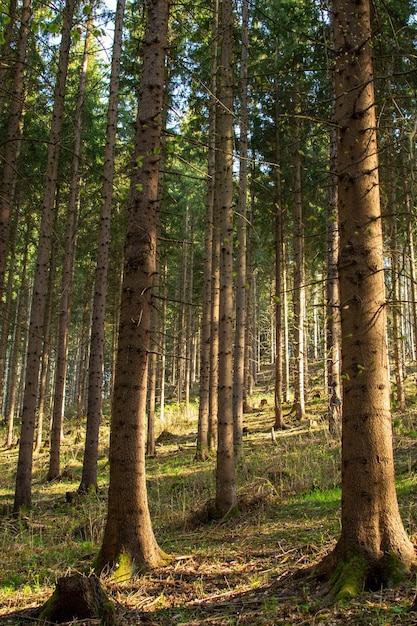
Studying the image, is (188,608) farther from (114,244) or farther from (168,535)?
(114,244)

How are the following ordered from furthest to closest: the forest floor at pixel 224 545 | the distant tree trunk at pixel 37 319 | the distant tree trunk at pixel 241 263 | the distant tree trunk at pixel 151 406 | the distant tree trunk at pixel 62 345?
the distant tree trunk at pixel 151 406 < the distant tree trunk at pixel 62 345 < the distant tree trunk at pixel 241 263 < the distant tree trunk at pixel 37 319 < the forest floor at pixel 224 545

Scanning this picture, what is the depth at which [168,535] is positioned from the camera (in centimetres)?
699

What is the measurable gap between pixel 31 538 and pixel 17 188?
13032 millimetres

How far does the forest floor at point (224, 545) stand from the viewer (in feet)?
12.2

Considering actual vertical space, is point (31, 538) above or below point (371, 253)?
below

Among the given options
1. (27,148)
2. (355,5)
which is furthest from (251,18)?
(355,5)

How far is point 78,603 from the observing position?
3.89m

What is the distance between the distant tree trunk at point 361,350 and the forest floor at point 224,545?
0.90 feet

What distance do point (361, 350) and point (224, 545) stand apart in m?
3.31

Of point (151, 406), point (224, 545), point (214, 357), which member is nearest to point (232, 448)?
point (224, 545)

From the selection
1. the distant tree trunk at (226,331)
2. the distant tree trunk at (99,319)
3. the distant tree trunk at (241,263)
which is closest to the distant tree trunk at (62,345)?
the distant tree trunk at (99,319)

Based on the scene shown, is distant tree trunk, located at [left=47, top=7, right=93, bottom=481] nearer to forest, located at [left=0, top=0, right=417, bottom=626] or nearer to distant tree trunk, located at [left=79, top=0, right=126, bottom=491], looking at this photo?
forest, located at [left=0, top=0, right=417, bottom=626]

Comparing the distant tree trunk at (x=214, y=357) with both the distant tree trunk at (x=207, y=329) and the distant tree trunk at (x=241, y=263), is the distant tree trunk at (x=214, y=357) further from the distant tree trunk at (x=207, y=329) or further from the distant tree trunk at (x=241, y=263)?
the distant tree trunk at (x=241, y=263)

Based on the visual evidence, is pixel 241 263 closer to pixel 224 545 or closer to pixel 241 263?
pixel 241 263
